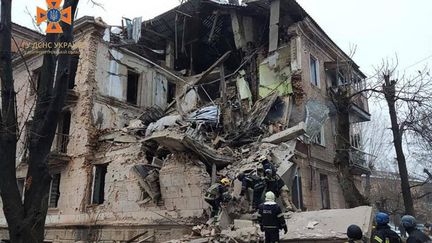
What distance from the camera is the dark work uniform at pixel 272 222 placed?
7102mm

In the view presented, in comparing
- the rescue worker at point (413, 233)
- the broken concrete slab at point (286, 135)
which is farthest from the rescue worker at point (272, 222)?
the broken concrete slab at point (286, 135)

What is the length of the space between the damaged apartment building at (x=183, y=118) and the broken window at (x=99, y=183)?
0.04 meters

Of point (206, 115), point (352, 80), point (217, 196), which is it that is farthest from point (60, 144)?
point (352, 80)

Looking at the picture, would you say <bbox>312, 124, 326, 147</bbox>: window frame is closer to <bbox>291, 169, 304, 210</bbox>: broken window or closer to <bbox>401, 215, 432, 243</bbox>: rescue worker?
<bbox>291, 169, 304, 210</bbox>: broken window

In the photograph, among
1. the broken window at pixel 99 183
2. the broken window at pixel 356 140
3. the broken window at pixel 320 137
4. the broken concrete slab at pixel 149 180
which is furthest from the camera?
the broken window at pixel 356 140

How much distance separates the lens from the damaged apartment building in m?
12.0

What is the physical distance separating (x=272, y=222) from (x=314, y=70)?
11995mm

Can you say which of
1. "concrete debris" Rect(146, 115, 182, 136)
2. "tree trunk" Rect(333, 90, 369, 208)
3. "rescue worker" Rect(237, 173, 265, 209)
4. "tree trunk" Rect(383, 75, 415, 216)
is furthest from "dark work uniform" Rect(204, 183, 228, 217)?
"tree trunk" Rect(383, 75, 415, 216)

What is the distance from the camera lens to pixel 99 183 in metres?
15.1

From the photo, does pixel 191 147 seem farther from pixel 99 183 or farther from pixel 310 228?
pixel 99 183

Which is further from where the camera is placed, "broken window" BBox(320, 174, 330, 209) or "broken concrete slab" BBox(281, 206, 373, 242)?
"broken window" BBox(320, 174, 330, 209)

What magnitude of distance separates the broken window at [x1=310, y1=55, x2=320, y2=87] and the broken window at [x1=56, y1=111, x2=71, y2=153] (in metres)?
11.4

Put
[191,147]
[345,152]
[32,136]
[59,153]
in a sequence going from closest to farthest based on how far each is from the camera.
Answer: [32,136]
[191,147]
[345,152]
[59,153]

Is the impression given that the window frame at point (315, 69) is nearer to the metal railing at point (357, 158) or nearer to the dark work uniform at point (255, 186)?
the metal railing at point (357, 158)
